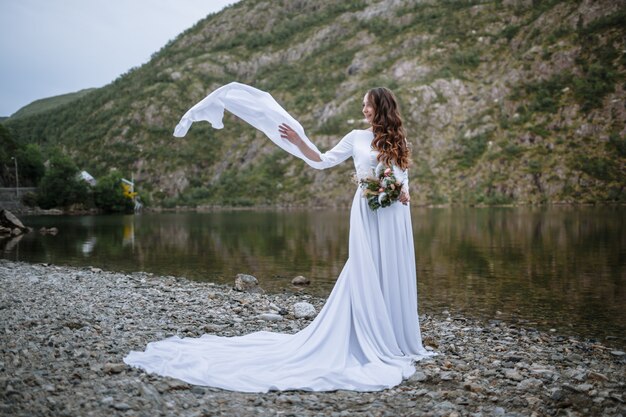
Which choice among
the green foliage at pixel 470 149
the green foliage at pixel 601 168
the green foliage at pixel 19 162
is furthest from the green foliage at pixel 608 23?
the green foliage at pixel 19 162

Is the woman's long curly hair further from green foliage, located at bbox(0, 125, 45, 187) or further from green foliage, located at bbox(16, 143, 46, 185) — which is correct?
green foliage, located at bbox(16, 143, 46, 185)

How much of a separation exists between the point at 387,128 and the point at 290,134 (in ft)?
5.33

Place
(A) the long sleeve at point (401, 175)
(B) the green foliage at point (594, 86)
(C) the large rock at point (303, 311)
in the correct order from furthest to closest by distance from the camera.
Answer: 1. (B) the green foliage at point (594, 86)
2. (C) the large rock at point (303, 311)
3. (A) the long sleeve at point (401, 175)

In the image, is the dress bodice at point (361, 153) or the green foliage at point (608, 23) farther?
the green foliage at point (608, 23)

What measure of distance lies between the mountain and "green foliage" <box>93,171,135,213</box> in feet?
89.5

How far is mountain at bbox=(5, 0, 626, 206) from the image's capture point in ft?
353

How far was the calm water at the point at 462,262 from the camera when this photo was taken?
589 inches

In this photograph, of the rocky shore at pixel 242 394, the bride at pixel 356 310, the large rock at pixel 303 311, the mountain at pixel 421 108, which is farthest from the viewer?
the mountain at pixel 421 108

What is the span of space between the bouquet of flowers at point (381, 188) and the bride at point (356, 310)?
0.12 metres

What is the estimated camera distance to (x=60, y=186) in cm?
9500

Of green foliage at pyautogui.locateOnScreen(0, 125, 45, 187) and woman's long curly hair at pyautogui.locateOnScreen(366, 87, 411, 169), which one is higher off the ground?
green foliage at pyautogui.locateOnScreen(0, 125, 45, 187)

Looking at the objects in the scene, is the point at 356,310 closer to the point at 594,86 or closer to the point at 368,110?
the point at 368,110

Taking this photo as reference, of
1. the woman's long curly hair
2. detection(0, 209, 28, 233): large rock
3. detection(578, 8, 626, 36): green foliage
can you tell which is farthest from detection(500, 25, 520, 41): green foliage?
the woman's long curly hair

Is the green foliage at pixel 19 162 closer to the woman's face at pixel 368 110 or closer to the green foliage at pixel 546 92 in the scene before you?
the green foliage at pixel 546 92
